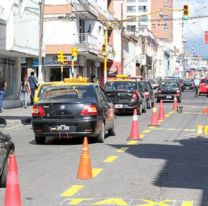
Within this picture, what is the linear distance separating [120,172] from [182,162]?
1926mm

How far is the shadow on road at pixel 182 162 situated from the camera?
9.45 meters

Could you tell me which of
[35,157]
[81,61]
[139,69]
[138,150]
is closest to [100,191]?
[35,157]

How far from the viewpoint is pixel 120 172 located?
10.5 m

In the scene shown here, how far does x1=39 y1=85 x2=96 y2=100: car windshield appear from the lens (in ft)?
50.5

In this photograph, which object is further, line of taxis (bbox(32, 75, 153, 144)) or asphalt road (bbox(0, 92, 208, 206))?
line of taxis (bbox(32, 75, 153, 144))

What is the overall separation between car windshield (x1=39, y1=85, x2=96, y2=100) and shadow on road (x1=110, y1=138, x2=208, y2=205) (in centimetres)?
173

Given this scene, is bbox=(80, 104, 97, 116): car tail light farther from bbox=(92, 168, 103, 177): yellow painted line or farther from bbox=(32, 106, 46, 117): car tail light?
bbox=(92, 168, 103, 177): yellow painted line

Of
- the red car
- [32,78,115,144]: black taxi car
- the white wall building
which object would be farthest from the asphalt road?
the red car

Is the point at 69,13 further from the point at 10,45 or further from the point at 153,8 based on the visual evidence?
the point at 153,8

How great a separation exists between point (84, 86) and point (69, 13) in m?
31.2

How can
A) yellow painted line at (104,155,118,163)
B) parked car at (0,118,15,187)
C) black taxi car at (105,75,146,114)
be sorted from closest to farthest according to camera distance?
parked car at (0,118,15,187), yellow painted line at (104,155,118,163), black taxi car at (105,75,146,114)

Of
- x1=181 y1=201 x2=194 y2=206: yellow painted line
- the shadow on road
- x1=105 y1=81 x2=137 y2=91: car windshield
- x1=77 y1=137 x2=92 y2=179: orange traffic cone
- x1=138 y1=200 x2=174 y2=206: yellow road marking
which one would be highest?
x1=105 y1=81 x2=137 y2=91: car windshield

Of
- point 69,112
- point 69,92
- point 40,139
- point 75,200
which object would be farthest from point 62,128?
point 75,200

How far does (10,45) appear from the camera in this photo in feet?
99.7
